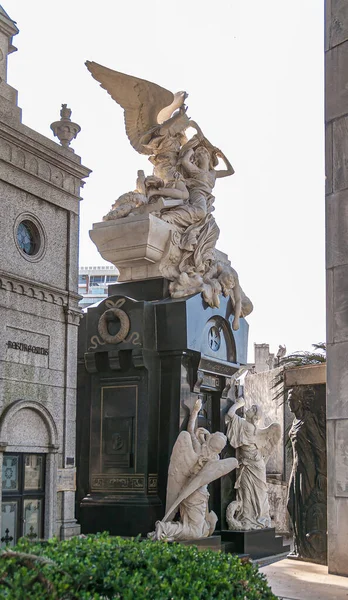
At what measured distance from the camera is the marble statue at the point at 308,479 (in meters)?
12.8

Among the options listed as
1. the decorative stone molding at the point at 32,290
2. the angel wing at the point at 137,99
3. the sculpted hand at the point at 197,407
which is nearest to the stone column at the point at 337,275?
the sculpted hand at the point at 197,407

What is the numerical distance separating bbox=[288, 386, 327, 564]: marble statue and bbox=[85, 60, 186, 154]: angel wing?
18.8 ft

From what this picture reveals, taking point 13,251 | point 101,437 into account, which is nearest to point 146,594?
point 13,251

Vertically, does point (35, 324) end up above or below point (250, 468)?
above

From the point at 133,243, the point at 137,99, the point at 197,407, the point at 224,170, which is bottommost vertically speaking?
the point at 197,407

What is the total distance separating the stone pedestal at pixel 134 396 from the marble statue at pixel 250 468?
4.01 ft

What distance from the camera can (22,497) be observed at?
10047 millimetres

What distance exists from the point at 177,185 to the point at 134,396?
4.04m

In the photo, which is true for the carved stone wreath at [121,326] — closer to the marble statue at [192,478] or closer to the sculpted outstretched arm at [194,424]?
the sculpted outstretched arm at [194,424]

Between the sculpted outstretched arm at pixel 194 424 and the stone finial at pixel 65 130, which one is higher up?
the stone finial at pixel 65 130

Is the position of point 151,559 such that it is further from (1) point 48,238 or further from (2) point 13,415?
(1) point 48,238

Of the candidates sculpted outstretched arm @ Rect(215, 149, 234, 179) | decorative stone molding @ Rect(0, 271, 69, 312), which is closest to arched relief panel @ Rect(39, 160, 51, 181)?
decorative stone molding @ Rect(0, 271, 69, 312)

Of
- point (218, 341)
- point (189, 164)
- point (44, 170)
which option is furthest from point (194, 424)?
point (189, 164)

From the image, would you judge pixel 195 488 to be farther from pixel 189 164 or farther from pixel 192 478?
pixel 189 164
